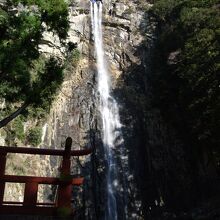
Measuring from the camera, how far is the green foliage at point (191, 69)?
15.9 metres

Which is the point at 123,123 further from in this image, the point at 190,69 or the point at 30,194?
the point at 30,194

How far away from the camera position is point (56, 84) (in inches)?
371

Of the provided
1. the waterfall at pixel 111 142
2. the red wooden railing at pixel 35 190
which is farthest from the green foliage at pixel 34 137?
the red wooden railing at pixel 35 190

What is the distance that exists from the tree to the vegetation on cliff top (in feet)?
25.6

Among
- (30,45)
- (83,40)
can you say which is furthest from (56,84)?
(83,40)

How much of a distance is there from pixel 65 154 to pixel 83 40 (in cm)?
1830

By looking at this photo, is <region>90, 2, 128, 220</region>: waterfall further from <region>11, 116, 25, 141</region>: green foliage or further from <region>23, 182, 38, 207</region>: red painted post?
<region>23, 182, 38, 207</region>: red painted post

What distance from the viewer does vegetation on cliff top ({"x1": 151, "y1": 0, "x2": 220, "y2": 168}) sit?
15.9 m

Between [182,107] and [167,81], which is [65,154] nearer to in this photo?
[182,107]

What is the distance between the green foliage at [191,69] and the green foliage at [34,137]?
22.1ft

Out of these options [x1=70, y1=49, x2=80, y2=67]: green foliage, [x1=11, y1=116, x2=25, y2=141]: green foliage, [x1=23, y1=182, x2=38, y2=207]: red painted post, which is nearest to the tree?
[x1=23, y1=182, x2=38, y2=207]: red painted post

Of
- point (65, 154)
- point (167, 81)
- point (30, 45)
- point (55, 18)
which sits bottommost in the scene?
point (65, 154)

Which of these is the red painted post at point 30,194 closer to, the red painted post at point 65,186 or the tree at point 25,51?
the red painted post at point 65,186

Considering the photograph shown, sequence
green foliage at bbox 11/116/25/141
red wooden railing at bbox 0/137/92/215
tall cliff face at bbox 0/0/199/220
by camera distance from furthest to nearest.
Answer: green foliage at bbox 11/116/25/141, tall cliff face at bbox 0/0/199/220, red wooden railing at bbox 0/137/92/215
